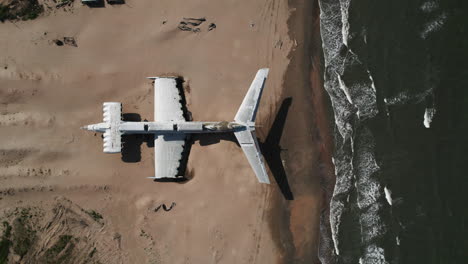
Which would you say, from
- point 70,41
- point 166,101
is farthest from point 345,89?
point 70,41

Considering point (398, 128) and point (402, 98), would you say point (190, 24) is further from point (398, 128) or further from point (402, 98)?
point (398, 128)

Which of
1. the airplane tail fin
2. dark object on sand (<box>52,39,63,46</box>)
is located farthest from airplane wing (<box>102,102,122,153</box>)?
the airplane tail fin

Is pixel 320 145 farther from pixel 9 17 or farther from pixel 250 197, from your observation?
pixel 9 17

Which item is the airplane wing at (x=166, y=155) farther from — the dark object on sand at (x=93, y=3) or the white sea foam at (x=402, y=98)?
the white sea foam at (x=402, y=98)

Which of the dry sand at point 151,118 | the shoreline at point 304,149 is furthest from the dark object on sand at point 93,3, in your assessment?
the shoreline at point 304,149

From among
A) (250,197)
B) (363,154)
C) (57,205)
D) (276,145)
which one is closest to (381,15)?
(363,154)

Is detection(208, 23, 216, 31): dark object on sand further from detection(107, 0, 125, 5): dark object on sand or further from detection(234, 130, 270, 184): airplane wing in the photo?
detection(234, 130, 270, 184): airplane wing

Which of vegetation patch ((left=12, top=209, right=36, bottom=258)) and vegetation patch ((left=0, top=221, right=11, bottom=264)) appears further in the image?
vegetation patch ((left=12, top=209, right=36, bottom=258))
